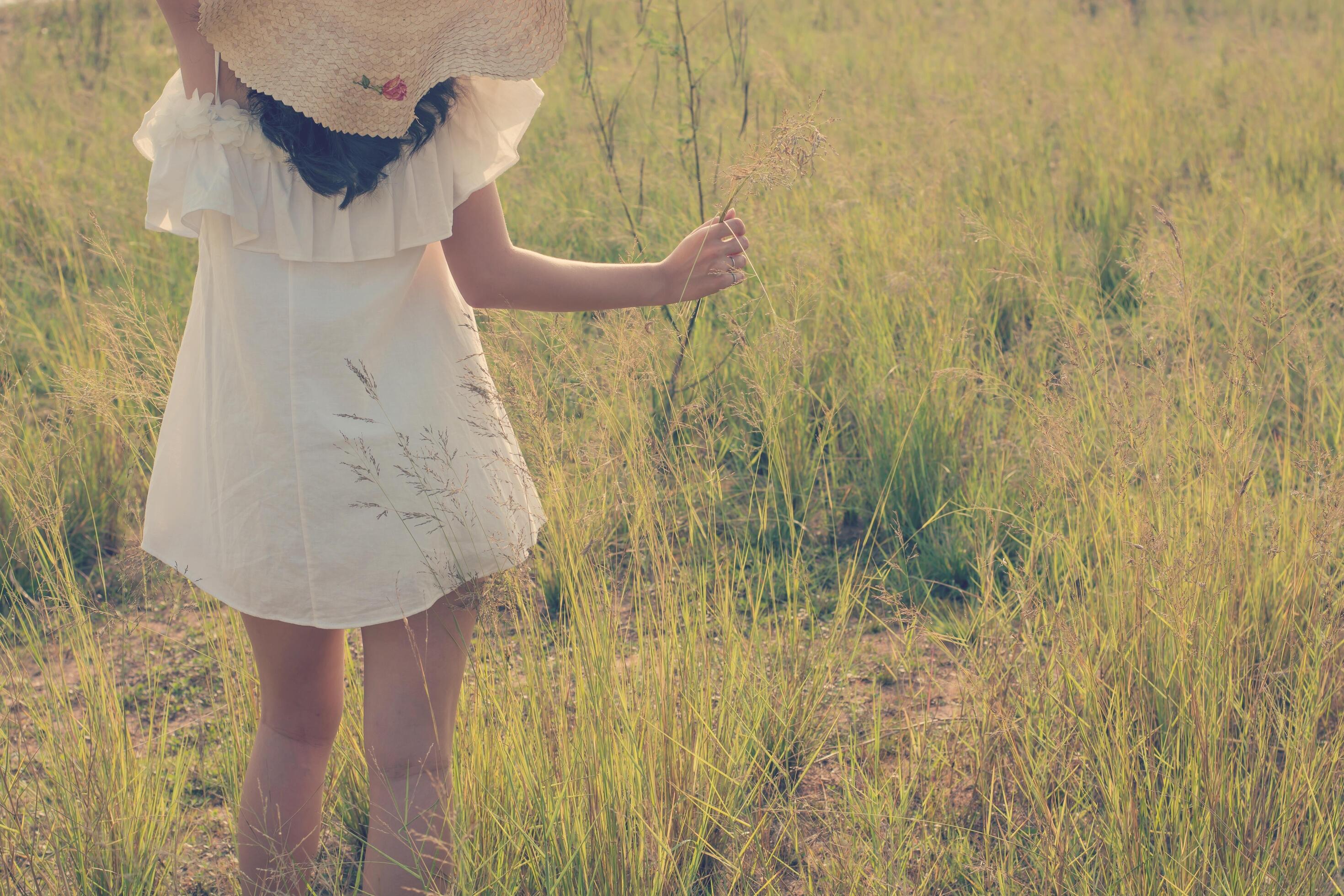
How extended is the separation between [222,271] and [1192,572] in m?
1.46

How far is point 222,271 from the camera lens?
132 centimetres

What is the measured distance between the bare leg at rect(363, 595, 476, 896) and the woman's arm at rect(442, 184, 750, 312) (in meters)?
0.41

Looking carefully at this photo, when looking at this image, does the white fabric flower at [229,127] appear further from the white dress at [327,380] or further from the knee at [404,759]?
the knee at [404,759]

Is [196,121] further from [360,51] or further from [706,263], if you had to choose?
[706,263]

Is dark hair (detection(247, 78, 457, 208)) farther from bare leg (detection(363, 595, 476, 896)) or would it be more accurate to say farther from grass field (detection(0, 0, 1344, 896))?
bare leg (detection(363, 595, 476, 896))

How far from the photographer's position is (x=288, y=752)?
1491 millimetres

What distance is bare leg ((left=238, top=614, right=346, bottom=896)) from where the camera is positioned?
4.73 feet

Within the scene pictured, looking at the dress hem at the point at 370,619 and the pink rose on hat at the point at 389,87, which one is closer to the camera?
the pink rose on hat at the point at 389,87

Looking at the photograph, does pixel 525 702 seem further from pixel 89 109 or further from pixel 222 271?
pixel 89 109

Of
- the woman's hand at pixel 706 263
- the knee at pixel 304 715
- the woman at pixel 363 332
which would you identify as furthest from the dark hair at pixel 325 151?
the knee at pixel 304 715

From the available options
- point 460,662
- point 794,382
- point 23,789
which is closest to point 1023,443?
point 794,382

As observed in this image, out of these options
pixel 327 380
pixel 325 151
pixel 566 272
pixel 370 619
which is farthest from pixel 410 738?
pixel 325 151

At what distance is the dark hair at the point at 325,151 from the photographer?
Result: 1.26 metres

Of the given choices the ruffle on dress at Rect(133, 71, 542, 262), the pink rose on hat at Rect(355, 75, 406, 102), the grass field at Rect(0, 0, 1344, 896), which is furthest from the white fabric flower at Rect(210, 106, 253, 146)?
the grass field at Rect(0, 0, 1344, 896)
